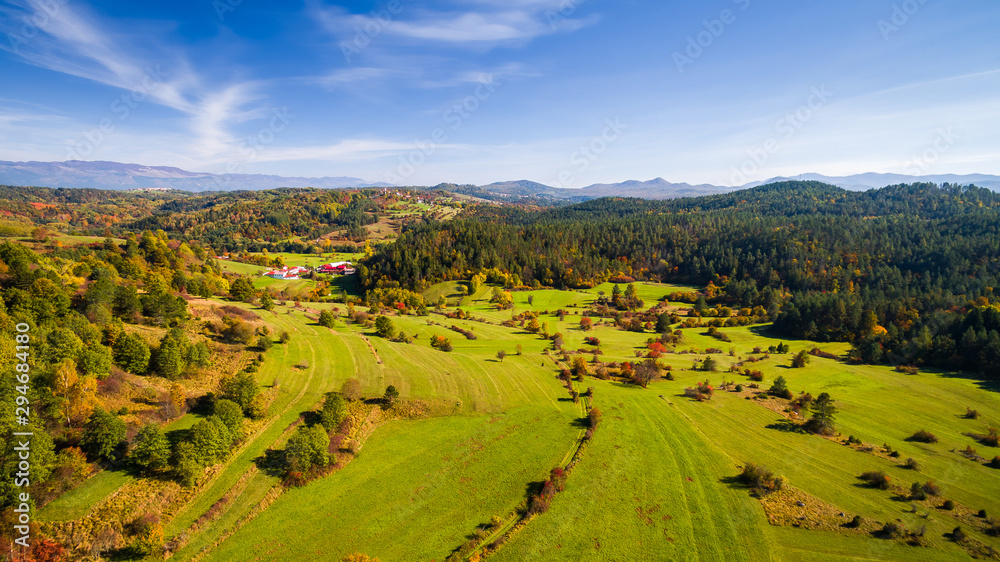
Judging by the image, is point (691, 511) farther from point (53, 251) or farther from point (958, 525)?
point (53, 251)

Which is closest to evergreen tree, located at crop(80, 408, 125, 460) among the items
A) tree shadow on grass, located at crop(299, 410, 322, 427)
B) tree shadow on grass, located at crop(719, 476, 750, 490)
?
tree shadow on grass, located at crop(299, 410, 322, 427)

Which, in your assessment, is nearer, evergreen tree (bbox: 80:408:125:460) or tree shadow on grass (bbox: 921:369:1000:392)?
evergreen tree (bbox: 80:408:125:460)

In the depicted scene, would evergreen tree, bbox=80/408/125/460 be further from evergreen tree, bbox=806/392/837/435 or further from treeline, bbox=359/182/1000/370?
treeline, bbox=359/182/1000/370

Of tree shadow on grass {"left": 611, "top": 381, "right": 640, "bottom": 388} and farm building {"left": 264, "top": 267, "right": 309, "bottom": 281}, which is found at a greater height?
farm building {"left": 264, "top": 267, "right": 309, "bottom": 281}

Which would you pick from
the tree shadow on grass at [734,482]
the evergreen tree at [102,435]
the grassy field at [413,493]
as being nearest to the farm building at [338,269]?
the grassy field at [413,493]

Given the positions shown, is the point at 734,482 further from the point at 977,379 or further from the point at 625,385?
the point at 977,379

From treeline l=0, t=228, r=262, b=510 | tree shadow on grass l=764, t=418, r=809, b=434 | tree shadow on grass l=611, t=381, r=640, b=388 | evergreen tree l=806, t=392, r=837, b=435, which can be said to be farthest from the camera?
tree shadow on grass l=611, t=381, r=640, b=388
